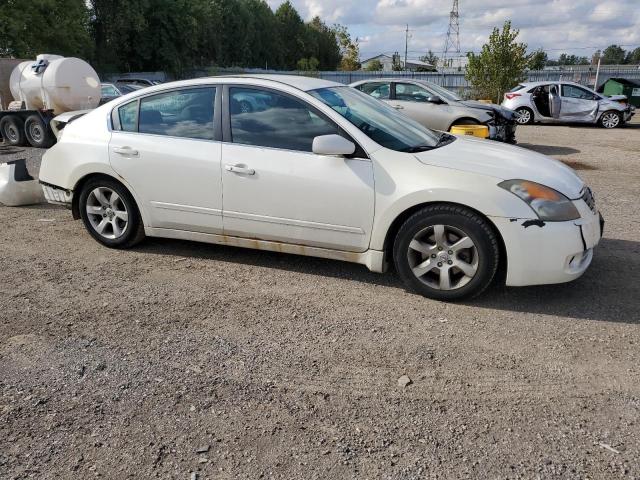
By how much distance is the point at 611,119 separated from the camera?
1898 centimetres

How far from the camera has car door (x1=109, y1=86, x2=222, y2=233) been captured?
15.3ft

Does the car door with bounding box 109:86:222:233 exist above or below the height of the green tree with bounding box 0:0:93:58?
below

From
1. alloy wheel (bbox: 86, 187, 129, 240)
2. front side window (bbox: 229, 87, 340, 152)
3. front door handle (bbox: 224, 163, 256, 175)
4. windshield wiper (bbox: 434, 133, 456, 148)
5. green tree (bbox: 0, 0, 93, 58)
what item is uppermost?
green tree (bbox: 0, 0, 93, 58)

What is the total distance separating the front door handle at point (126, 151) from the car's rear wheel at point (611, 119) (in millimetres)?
18502

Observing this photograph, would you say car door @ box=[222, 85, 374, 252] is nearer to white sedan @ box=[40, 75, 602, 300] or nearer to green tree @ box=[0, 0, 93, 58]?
white sedan @ box=[40, 75, 602, 300]

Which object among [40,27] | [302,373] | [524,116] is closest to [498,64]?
[524,116]

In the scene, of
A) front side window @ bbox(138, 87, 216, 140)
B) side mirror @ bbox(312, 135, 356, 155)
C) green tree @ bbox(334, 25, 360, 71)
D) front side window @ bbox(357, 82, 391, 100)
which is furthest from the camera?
green tree @ bbox(334, 25, 360, 71)

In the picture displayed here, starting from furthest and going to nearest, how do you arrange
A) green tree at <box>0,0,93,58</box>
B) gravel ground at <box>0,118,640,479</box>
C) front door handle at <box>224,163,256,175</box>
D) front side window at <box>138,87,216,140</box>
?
green tree at <box>0,0,93,58</box>
front side window at <box>138,87,216,140</box>
front door handle at <box>224,163,256,175</box>
gravel ground at <box>0,118,640,479</box>

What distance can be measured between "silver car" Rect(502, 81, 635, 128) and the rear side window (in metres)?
17.3

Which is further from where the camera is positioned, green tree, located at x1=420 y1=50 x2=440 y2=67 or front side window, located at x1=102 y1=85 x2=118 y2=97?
green tree, located at x1=420 y1=50 x2=440 y2=67

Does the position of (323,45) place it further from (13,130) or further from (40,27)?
(13,130)

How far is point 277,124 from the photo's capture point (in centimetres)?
450

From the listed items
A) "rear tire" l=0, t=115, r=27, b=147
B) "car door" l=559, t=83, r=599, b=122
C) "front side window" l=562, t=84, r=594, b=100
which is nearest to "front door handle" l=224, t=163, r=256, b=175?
"rear tire" l=0, t=115, r=27, b=147

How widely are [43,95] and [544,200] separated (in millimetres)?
12723
